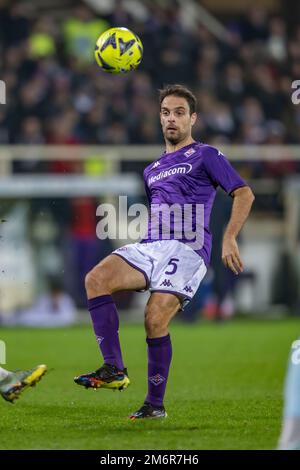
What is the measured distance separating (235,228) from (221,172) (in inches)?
18.5

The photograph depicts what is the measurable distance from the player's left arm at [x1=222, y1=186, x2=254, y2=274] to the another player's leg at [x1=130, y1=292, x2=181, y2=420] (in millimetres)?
499

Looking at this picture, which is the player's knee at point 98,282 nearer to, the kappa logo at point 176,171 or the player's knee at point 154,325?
the player's knee at point 154,325

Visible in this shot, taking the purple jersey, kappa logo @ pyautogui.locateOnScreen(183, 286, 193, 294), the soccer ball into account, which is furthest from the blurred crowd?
kappa logo @ pyautogui.locateOnScreen(183, 286, 193, 294)

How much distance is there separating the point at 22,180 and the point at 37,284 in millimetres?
1685

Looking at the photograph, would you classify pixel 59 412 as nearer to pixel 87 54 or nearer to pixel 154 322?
pixel 154 322

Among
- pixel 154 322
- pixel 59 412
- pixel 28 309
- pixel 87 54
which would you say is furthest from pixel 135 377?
pixel 87 54

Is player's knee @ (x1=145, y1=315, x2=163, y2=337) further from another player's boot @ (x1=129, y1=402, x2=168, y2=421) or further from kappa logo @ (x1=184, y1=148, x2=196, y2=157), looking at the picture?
kappa logo @ (x1=184, y1=148, x2=196, y2=157)

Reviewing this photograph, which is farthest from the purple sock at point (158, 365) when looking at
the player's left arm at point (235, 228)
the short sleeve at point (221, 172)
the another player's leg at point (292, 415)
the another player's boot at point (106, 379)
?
the another player's leg at point (292, 415)

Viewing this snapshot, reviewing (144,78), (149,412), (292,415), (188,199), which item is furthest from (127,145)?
(292,415)

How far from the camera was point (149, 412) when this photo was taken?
7.78m

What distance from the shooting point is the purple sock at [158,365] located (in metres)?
7.76

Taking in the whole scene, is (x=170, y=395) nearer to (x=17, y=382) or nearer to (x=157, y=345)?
(x=157, y=345)

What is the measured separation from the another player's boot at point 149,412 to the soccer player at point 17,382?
76 centimetres

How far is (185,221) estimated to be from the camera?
8070mm
